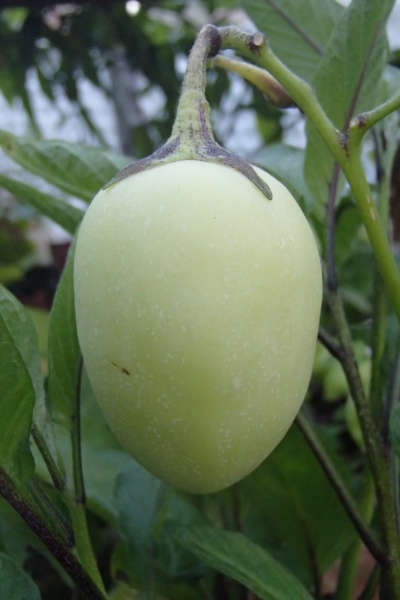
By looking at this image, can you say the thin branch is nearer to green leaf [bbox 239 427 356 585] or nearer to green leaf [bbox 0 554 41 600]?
green leaf [bbox 239 427 356 585]

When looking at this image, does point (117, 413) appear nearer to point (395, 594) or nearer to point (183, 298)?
point (183, 298)

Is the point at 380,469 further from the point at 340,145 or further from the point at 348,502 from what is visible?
the point at 340,145

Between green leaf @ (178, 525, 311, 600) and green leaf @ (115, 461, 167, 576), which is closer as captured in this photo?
green leaf @ (178, 525, 311, 600)

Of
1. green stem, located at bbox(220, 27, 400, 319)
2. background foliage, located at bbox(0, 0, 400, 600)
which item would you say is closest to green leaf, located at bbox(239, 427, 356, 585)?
background foliage, located at bbox(0, 0, 400, 600)

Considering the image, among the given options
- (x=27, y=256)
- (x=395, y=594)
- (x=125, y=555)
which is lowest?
(x=27, y=256)

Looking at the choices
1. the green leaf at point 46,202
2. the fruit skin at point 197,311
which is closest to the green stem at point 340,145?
the fruit skin at point 197,311

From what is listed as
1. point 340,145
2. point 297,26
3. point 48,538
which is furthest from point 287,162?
point 48,538

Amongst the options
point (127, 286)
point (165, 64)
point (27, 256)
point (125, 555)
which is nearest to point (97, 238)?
point (127, 286)
